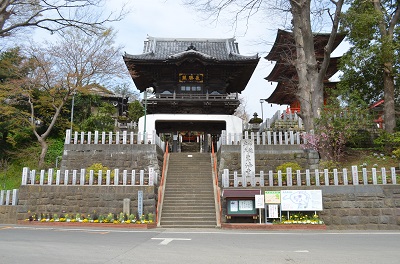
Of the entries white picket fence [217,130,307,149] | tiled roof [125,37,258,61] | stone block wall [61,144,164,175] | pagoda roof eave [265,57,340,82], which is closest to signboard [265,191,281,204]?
white picket fence [217,130,307,149]

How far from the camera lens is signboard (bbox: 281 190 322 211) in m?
12.1

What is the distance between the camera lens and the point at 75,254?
20.7 feet

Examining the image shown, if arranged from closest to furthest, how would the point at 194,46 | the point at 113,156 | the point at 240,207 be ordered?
1. the point at 240,207
2. the point at 113,156
3. the point at 194,46

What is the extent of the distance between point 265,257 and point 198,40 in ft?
81.4

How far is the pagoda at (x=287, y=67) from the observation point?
935 inches

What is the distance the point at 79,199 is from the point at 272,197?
8116 millimetres

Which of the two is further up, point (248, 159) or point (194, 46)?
point (194, 46)

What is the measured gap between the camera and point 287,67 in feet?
84.3

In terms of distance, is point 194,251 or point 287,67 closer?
point 194,251

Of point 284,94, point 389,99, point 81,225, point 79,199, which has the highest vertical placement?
point 284,94

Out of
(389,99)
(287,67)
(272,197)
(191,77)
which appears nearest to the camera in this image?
(272,197)

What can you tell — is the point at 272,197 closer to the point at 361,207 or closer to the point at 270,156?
the point at 361,207

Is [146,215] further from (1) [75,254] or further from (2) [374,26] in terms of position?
(2) [374,26]

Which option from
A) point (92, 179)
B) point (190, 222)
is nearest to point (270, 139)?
point (190, 222)
